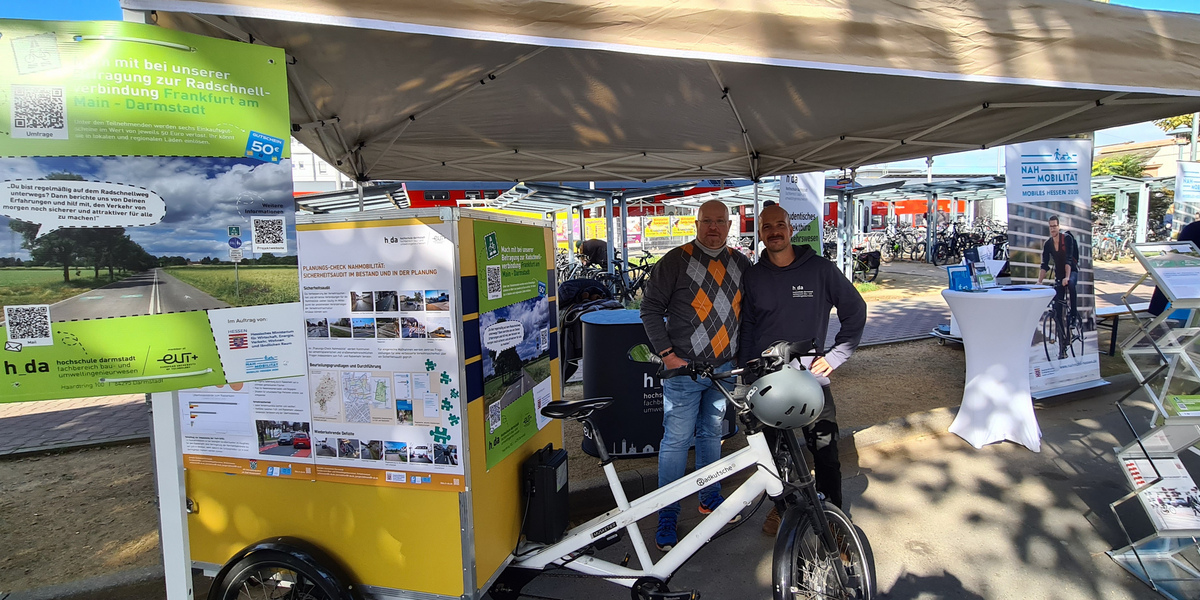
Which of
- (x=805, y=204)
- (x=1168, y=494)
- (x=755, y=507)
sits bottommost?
(x=1168, y=494)

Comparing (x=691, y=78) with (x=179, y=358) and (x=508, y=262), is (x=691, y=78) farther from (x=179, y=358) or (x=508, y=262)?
(x=179, y=358)

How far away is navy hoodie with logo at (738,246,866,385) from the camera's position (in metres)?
3.12

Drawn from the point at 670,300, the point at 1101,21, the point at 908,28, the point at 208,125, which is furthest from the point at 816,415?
→ the point at 208,125

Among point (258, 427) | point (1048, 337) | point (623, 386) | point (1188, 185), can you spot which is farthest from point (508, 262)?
point (1188, 185)

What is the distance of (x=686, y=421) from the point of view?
329 centimetres

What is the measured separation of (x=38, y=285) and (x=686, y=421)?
2708 millimetres

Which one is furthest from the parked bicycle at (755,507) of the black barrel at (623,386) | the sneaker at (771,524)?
the black barrel at (623,386)

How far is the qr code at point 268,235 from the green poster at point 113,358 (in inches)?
9.0

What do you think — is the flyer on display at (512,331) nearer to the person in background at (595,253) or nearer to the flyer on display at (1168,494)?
the flyer on display at (1168,494)

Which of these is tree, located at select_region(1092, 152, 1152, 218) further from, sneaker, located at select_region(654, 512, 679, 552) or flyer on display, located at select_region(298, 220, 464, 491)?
flyer on display, located at select_region(298, 220, 464, 491)

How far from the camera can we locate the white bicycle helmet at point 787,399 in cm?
223

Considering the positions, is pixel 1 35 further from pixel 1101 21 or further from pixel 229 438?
pixel 1101 21

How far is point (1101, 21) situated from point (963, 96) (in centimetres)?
93

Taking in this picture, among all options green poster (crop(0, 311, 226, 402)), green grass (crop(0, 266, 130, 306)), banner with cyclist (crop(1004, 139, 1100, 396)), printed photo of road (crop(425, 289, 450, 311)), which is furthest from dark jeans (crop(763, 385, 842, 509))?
banner with cyclist (crop(1004, 139, 1100, 396))
